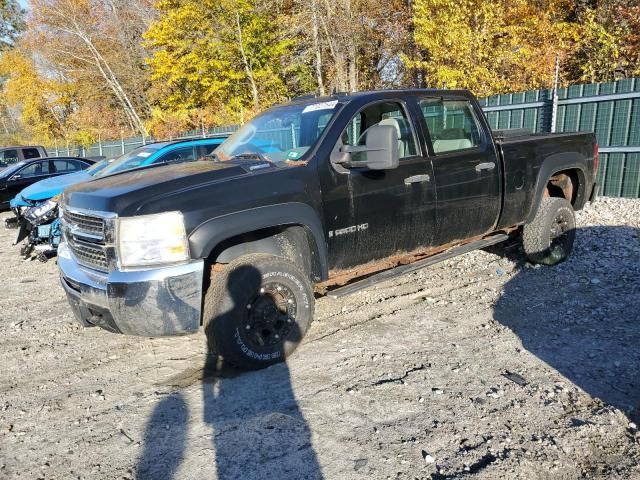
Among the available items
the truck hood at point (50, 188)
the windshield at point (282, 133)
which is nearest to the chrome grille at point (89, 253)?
the windshield at point (282, 133)

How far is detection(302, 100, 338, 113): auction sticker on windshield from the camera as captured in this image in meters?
4.32

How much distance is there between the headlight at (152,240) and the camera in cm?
328

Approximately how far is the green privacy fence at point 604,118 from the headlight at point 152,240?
7.79m

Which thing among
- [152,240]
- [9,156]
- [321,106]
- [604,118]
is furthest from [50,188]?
[604,118]

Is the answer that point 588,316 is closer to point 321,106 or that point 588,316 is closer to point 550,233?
point 550,233

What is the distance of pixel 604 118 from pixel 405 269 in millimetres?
7708

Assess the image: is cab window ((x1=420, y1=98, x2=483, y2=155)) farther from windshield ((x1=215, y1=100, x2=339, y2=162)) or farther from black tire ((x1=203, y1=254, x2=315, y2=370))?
black tire ((x1=203, y1=254, x2=315, y2=370))

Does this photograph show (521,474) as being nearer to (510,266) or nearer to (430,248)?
(430,248)

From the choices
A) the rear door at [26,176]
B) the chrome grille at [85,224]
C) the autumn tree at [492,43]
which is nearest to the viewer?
the chrome grille at [85,224]

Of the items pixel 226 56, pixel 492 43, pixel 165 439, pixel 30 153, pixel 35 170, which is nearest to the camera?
pixel 165 439

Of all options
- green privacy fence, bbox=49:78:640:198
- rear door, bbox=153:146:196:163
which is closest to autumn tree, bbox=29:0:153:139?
rear door, bbox=153:146:196:163

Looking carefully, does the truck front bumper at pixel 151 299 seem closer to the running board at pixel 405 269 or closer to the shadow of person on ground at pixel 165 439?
the shadow of person on ground at pixel 165 439

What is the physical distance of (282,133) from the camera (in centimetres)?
452

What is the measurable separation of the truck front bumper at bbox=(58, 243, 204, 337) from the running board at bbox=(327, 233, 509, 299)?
1.20 metres
